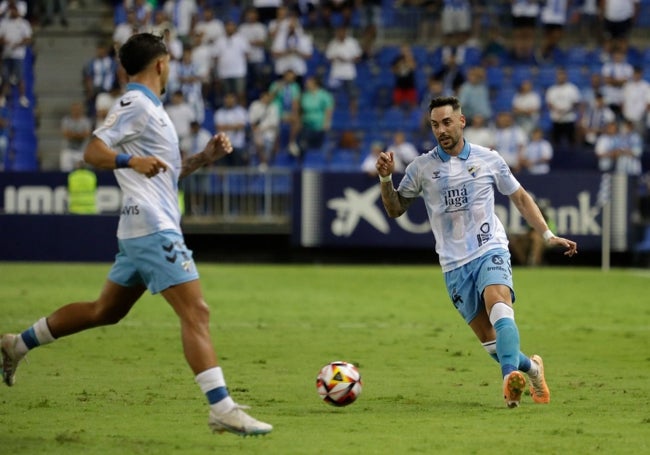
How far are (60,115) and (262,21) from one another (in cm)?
525

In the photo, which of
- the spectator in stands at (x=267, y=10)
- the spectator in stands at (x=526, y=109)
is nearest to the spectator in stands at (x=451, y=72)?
the spectator in stands at (x=526, y=109)

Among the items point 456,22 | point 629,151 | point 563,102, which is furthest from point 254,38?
point 629,151

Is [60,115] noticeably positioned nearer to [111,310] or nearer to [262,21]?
[262,21]

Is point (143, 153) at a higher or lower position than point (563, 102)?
higher

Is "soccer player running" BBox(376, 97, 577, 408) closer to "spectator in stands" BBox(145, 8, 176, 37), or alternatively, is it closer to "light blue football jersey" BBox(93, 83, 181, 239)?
"light blue football jersey" BBox(93, 83, 181, 239)

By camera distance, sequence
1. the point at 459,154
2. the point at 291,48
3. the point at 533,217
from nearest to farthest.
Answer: the point at 533,217 → the point at 459,154 → the point at 291,48

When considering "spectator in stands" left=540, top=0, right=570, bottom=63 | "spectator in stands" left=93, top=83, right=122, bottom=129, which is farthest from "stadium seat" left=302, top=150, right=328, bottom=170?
"spectator in stands" left=540, top=0, right=570, bottom=63

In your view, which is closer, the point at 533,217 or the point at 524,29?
the point at 533,217

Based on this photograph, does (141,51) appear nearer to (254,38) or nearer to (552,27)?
(254,38)

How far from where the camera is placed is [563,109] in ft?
90.3

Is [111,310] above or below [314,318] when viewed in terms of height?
above

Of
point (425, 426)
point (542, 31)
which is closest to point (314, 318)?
point (425, 426)

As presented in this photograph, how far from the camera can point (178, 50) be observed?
28.0 m

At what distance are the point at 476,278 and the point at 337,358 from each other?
3.28 m
